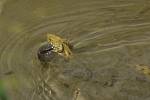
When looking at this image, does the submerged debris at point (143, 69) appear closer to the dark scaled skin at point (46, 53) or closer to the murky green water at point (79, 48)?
the murky green water at point (79, 48)

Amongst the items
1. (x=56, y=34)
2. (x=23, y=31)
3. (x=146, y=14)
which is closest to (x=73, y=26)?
(x=56, y=34)

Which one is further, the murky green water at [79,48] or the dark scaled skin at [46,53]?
the dark scaled skin at [46,53]

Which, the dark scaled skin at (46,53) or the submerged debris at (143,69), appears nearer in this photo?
the submerged debris at (143,69)

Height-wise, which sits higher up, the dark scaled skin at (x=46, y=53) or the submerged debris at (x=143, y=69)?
the dark scaled skin at (x=46, y=53)

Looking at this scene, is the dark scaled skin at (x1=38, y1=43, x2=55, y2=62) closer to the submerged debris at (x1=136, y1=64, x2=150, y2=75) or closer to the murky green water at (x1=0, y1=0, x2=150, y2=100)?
the murky green water at (x1=0, y1=0, x2=150, y2=100)

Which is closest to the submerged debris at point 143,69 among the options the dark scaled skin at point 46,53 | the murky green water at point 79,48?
the murky green water at point 79,48

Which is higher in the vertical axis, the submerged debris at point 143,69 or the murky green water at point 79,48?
the murky green water at point 79,48

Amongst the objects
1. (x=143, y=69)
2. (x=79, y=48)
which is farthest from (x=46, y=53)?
(x=143, y=69)

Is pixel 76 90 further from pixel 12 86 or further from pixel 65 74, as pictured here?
pixel 12 86

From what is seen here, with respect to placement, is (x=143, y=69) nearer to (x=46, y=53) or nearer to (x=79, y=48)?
(x=79, y=48)
